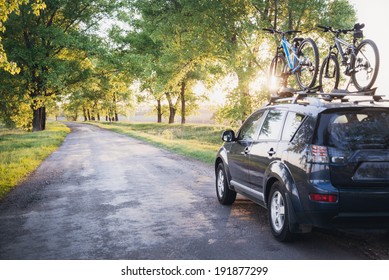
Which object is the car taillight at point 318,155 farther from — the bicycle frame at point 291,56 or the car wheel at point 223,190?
the bicycle frame at point 291,56

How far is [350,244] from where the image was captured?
16.6ft

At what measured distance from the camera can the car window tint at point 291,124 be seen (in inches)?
202

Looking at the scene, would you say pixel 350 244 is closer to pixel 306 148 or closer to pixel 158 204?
pixel 306 148

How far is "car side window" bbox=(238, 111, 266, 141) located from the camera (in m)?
6.54

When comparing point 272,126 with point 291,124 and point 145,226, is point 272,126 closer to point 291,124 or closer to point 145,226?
point 291,124

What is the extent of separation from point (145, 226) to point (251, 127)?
245 cm

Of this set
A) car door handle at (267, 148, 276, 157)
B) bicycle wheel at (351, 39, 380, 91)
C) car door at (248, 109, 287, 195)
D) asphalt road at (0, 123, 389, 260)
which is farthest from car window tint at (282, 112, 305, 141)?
bicycle wheel at (351, 39, 380, 91)

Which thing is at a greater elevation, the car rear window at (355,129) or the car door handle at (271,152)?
the car rear window at (355,129)

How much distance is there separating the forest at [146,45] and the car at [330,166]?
713 centimetres

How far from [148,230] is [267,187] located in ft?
5.98

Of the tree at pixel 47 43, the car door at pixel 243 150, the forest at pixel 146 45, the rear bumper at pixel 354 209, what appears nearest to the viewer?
the rear bumper at pixel 354 209

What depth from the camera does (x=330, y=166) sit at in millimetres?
4453

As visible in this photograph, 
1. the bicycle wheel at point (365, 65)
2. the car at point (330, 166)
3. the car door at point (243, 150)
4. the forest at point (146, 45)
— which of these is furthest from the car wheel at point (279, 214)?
the forest at point (146, 45)

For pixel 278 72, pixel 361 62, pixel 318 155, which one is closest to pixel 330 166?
pixel 318 155
